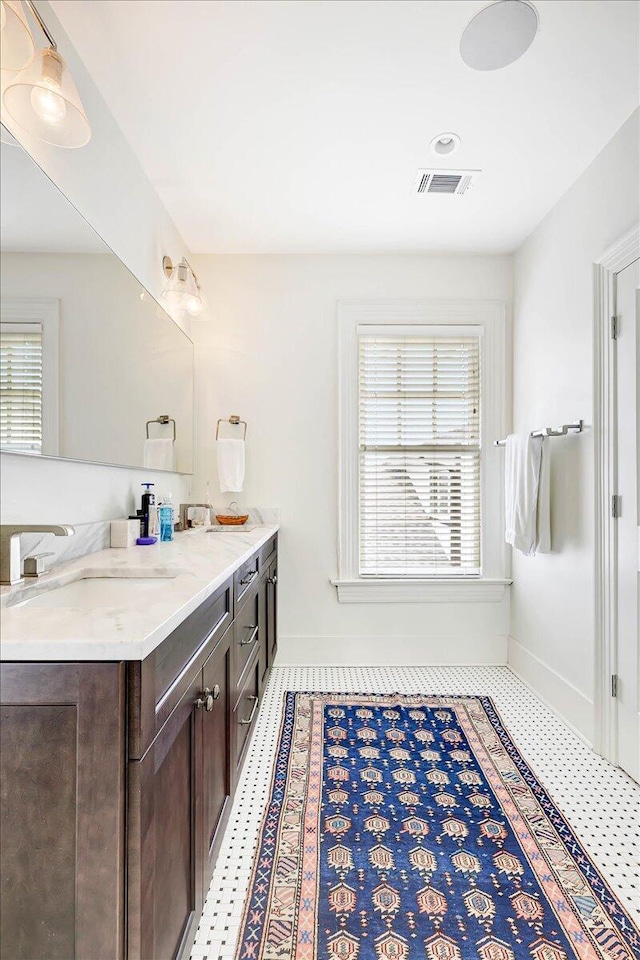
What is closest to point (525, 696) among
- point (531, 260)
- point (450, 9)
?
point (531, 260)

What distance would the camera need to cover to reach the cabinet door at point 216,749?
4.09 ft

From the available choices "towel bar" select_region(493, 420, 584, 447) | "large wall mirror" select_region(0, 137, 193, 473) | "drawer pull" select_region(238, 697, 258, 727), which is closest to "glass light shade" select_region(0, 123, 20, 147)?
"large wall mirror" select_region(0, 137, 193, 473)

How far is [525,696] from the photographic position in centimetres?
271

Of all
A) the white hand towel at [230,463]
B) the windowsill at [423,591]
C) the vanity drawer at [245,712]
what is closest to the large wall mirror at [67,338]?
the white hand towel at [230,463]

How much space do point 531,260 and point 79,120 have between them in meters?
2.43

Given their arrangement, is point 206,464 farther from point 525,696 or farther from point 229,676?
point 525,696

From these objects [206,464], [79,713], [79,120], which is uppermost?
[79,120]

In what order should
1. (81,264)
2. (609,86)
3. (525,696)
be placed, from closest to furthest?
(81,264) < (609,86) < (525,696)

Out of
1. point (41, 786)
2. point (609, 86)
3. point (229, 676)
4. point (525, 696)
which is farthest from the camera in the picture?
point (525, 696)

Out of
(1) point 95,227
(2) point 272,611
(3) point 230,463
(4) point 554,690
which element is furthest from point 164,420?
(4) point 554,690

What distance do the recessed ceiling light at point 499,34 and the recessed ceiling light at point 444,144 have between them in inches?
14.1

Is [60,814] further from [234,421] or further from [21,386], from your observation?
[234,421]

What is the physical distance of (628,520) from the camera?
2.03m

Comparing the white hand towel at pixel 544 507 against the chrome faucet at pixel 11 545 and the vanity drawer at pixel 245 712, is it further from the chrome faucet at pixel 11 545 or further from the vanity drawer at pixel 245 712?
the chrome faucet at pixel 11 545
